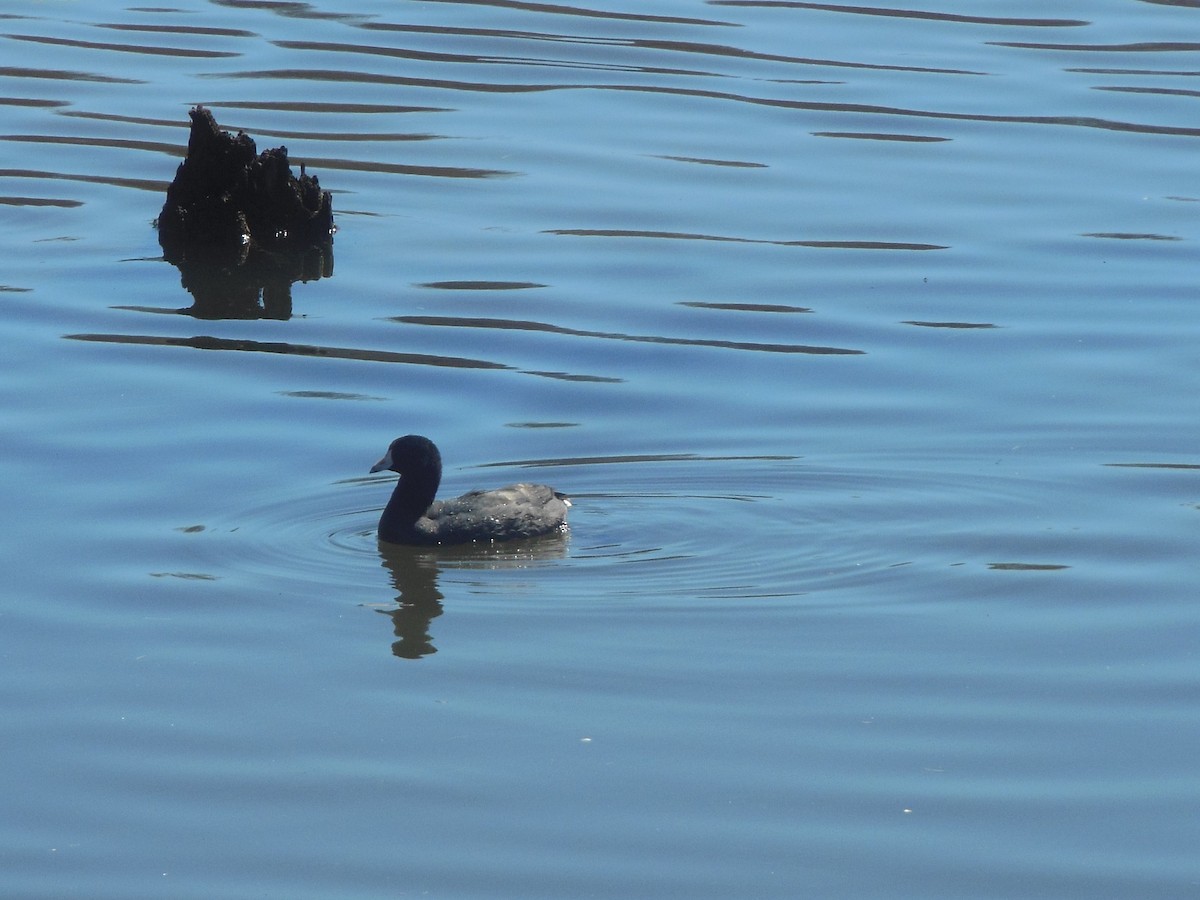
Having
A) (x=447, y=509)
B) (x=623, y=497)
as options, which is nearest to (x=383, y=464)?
(x=447, y=509)

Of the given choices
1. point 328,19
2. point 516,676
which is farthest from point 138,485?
point 328,19

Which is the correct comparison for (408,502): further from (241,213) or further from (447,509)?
(241,213)

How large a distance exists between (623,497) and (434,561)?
51.2 inches

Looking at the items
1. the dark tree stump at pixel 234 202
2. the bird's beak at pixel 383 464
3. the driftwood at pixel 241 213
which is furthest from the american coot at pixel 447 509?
the dark tree stump at pixel 234 202

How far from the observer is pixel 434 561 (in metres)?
11.9

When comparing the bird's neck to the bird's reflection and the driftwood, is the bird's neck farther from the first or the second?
the driftwood

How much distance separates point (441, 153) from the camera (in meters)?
22.2

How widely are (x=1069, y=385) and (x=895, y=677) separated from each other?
5.44 m

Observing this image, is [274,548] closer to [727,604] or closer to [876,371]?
[727,604]

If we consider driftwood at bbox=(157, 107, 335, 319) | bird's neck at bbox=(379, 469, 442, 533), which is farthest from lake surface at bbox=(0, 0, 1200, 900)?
driftwood at bbox=(157, 107, 335, 319)

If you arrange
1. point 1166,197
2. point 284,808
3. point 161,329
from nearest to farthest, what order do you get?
point 284,808
point 161,329
point 1166,197

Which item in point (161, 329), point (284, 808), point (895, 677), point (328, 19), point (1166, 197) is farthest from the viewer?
point (328, 19)

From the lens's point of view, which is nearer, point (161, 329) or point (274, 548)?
point (274, 548)

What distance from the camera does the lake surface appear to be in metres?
8.23
